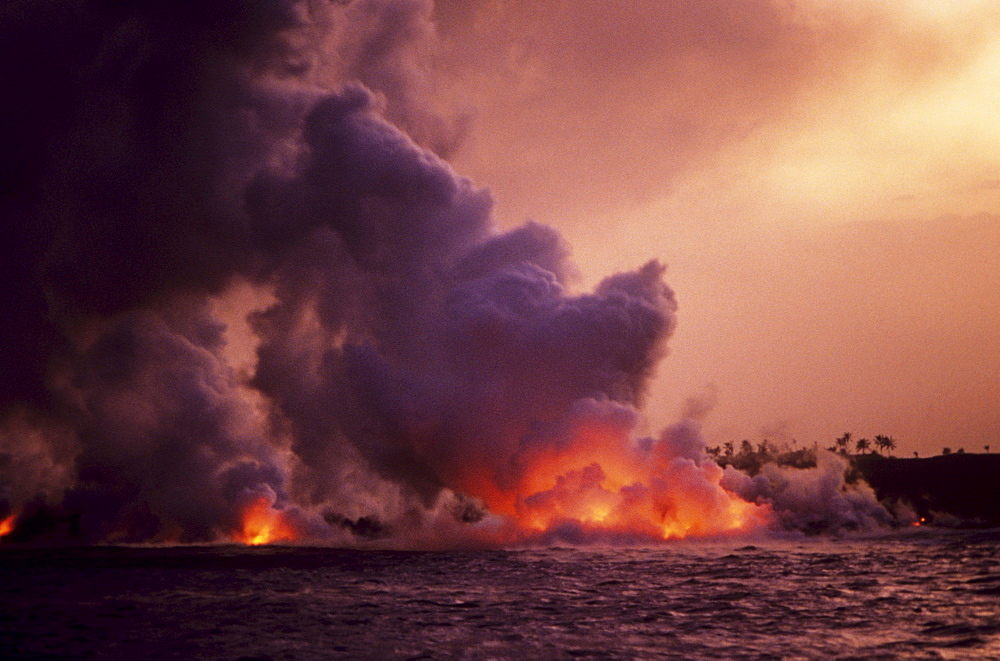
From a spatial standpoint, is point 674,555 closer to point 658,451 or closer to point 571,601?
point 658,451

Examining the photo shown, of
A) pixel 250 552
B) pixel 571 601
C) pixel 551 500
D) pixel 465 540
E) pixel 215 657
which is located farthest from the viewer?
pixel 465 540

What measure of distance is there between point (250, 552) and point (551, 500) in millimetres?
36130

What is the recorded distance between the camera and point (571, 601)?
4159cm

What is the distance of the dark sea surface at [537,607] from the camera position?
2945 centimetres

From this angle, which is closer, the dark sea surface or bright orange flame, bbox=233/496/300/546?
the dark sea surface

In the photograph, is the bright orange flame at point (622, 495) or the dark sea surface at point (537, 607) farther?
the bright orange flame at point (622, 495)

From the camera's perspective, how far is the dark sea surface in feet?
A: 96.6

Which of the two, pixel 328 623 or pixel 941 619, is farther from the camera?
pixel 328 623

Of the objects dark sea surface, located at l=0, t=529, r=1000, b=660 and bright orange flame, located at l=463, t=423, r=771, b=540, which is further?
bright orange flame, located at l=463, t=423, r=771, b=540

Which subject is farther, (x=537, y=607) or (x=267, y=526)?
(x=267, y=526)

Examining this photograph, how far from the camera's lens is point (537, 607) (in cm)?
3991

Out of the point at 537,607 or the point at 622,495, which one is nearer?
the point at 537,607

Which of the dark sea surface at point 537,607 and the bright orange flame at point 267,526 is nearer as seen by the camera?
the dark sea surface at point 537,607

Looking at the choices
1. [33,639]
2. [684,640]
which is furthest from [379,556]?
[684,640]
